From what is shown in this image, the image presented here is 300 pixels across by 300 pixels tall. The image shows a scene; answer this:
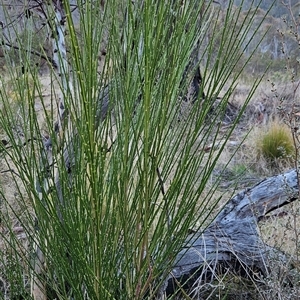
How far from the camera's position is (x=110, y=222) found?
2.97 feet

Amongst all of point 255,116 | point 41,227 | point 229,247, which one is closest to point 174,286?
point 229,247

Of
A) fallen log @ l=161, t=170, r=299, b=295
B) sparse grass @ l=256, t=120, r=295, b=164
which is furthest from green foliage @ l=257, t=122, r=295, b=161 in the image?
fallen log @ l=161, t=170, r=299, b=295

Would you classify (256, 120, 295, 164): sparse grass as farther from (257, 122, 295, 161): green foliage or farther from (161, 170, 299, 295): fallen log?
(161, 170, 299, 295): fallen log

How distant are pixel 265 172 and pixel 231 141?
2.73 ft

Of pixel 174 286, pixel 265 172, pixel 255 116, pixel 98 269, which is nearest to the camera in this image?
pixel 98 269

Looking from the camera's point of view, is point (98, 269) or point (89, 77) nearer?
point (89, 77)

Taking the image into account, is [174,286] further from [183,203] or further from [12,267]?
[183,203]

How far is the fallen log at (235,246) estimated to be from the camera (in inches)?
66.7

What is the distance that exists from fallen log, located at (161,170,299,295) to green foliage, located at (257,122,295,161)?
80.9 inches

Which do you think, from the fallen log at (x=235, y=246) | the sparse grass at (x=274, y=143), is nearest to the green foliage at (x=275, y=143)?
the sparse grass at (x=274, y=143)

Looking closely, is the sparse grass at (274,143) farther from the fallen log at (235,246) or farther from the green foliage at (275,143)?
the fallen log at (235,246)

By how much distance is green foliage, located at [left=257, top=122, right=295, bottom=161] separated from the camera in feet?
13.2

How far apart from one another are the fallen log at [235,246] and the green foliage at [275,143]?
80.9 inches

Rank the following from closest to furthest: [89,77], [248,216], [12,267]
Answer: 1. [89,77]
2. [12,267]
3. [248,216]
